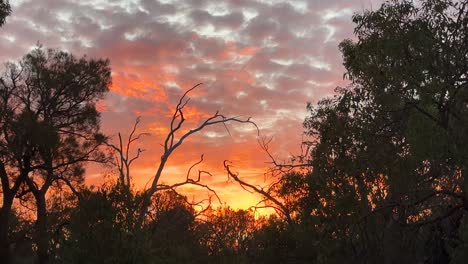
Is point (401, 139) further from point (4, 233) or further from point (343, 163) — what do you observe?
point (4, 233)

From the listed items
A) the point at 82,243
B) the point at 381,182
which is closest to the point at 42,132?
the point at 82,243

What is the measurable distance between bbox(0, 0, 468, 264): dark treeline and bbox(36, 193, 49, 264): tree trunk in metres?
0.07

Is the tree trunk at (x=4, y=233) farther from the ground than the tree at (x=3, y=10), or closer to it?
closer to it

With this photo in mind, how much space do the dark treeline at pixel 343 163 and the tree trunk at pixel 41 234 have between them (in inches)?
2.7

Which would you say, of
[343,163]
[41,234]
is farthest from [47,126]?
[343,163]

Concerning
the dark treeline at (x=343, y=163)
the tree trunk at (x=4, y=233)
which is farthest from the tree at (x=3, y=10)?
the tree trunk at (x=4, y=233)

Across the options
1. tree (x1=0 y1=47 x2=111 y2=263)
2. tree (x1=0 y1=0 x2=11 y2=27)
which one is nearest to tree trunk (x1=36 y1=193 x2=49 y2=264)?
tree (x1=0 y1=47 x2=111 y2=263)

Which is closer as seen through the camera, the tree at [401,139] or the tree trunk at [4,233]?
the tree at [401,139]

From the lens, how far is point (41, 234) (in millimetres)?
27625

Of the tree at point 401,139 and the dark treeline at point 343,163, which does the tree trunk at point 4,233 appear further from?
the tree at point 401,139

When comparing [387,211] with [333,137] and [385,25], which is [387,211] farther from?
[385,25]

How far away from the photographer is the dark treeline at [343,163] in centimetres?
1461

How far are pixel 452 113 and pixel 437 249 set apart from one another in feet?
27.9

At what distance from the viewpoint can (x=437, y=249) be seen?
2062 centimetres
